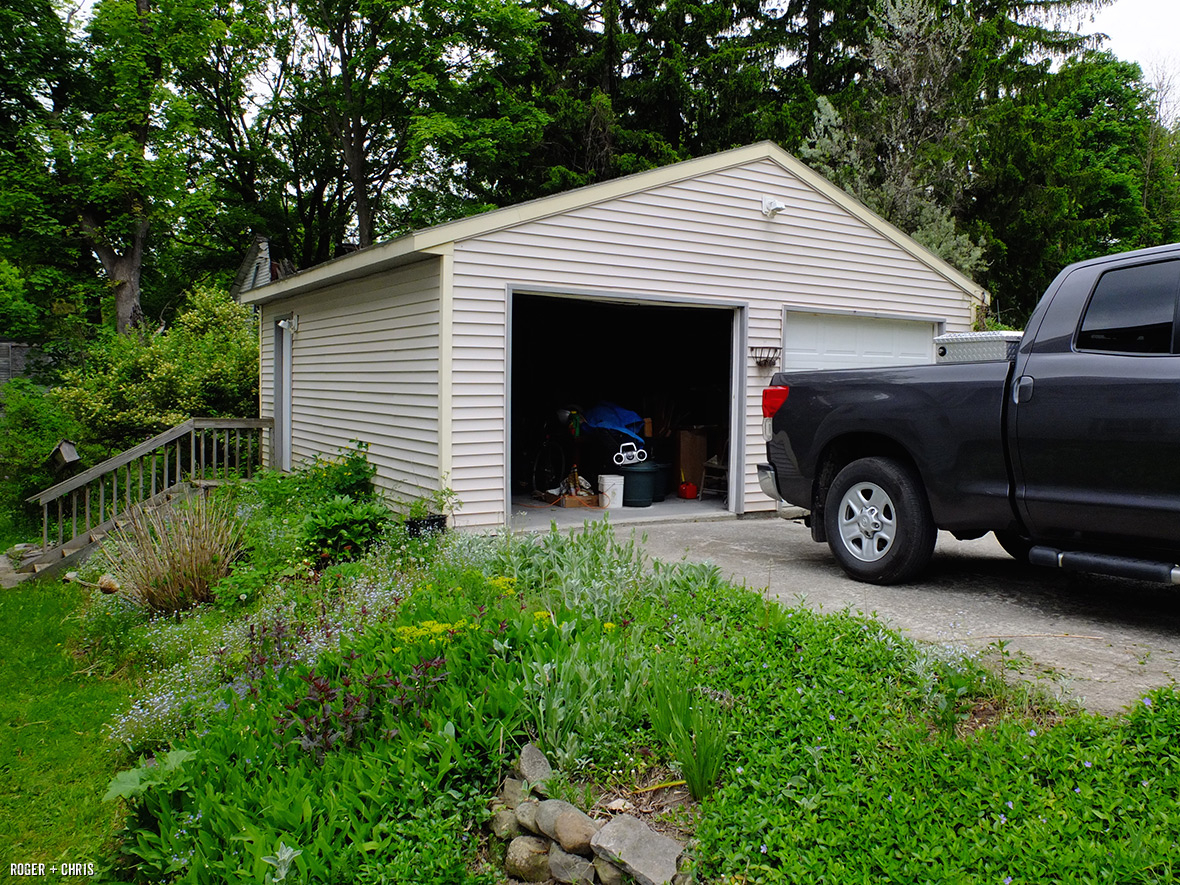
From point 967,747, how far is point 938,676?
0.52m

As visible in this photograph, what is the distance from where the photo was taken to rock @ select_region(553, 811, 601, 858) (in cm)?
279

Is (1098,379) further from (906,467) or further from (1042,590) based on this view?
(1042,590)

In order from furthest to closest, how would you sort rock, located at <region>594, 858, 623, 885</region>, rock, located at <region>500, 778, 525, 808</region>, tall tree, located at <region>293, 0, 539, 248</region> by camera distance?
tall tree, located at <region>293, 0, 539, 248</region>
rock, located at <region>500, 778, 525, 808</region>
rock, located at <region>594, 858, 623, 885</region>

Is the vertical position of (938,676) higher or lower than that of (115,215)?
lower

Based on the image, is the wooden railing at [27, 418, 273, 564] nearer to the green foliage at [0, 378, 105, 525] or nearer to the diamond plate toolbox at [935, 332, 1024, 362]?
the green foliage at [0, 378, 105, 525]

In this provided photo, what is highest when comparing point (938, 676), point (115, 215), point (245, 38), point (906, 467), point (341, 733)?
point (245, 38)

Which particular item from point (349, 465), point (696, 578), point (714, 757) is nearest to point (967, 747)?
point (714, 757)

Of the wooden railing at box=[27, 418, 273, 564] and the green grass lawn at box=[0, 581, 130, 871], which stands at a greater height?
the wooden railing at box=[27, 418, 273, 564]

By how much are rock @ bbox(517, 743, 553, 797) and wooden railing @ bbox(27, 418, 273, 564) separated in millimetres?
7935

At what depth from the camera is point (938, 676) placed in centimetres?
336

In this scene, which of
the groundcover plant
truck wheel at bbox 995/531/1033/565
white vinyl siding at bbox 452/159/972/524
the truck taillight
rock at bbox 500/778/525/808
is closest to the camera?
the groundcover plant

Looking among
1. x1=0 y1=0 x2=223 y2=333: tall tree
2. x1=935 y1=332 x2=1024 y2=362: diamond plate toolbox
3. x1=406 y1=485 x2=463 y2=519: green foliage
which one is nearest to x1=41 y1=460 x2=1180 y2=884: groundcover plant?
x1=935 y1=332 x2=1024 y2=362: diamond plate toolbox

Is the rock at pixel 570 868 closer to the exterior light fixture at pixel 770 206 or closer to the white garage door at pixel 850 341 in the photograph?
the white garage door at pixel 850 341

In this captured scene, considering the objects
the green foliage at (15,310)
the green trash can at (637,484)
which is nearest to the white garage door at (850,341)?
the green trash can at (637,484)
